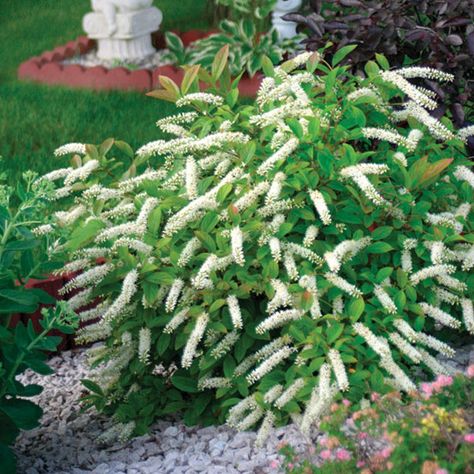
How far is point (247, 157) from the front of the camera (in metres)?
3.48

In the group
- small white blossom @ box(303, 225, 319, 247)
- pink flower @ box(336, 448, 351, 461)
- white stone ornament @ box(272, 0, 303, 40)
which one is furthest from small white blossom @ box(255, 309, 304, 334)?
white stone ornament @ box(272, 0, 303, 40)

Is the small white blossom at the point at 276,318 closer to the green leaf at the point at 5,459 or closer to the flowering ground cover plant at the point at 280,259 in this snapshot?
the flowering ground cover plant at the point at 280,259

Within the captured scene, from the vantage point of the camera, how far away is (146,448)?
11.7 feet

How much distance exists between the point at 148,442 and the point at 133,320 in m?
0.44

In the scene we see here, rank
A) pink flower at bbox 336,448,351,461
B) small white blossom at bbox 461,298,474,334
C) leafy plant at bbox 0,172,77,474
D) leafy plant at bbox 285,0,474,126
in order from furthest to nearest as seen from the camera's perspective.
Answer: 1. leafy plant at bbox 285,0,474,126
2. small white blossom at bbox 461,298,474,334
3. leafy plant at bbox 0,172,77,474
4. pink flower at bbox 336,448,351,461

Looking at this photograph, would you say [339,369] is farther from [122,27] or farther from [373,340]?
[122,27]

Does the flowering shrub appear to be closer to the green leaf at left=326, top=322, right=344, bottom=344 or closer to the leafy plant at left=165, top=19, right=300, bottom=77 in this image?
the green leaf at left=326, top=322, right=344, bottom=344

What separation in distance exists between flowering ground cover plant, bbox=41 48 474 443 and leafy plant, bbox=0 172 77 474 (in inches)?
10.0

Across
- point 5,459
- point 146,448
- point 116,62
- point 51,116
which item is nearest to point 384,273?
point 146,448

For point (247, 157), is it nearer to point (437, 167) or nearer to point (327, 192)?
point (327, 192)

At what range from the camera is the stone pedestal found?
8781 mm

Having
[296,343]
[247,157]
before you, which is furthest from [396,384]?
[247,157]

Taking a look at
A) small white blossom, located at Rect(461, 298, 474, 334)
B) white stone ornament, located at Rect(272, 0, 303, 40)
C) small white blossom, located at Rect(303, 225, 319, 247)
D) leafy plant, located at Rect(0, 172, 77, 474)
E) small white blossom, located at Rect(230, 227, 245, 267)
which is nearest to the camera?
leafy plant, located at Rect(0, 172, 77, 474)

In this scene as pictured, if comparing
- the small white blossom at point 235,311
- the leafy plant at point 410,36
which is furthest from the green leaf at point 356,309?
the leafy plant at point 410,36
